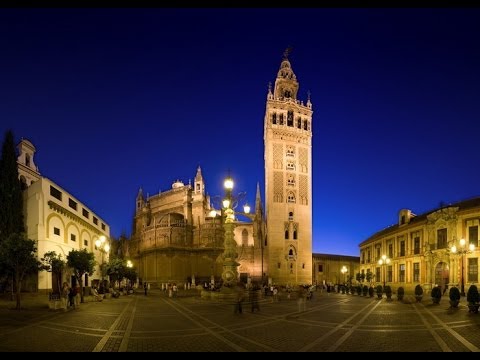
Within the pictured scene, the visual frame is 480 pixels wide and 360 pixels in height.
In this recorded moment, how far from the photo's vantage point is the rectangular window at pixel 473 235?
3351 cm

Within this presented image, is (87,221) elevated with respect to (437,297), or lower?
elevated

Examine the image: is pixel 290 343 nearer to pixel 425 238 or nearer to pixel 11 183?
pixel 11 183

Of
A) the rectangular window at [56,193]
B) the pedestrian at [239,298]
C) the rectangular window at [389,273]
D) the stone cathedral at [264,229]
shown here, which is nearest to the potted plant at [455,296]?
the pedestrian at [239,298]

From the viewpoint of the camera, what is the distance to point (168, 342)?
33.3 feet

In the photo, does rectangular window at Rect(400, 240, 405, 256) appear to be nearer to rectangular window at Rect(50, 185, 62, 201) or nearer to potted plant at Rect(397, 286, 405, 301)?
potted plant at Rect(397, 286, 405, 301)

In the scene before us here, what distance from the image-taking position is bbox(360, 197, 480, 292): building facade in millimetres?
33906

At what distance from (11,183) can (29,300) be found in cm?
987

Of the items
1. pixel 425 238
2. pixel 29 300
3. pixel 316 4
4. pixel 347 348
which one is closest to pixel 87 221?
pixel 29 300

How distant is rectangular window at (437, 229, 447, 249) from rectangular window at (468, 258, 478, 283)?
3.40 meters

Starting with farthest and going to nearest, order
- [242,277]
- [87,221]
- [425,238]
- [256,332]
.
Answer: [242,277] < [87,221] < [425,238] < [256,332]

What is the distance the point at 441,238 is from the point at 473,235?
14.0 ft

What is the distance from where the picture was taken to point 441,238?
125 feet

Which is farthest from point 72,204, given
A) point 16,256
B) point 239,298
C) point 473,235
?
point 473,235

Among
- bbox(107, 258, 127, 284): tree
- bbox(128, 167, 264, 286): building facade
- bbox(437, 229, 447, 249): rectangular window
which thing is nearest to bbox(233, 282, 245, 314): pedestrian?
bbox(107, 258, 127, 284): tree
